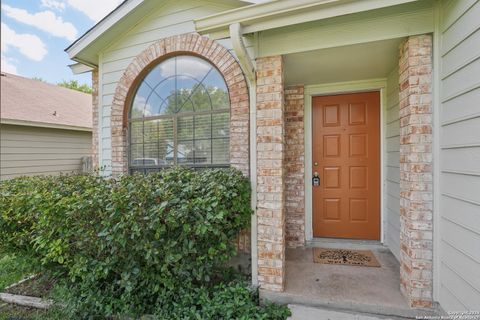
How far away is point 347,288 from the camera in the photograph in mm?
2426

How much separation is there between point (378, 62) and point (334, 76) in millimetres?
570

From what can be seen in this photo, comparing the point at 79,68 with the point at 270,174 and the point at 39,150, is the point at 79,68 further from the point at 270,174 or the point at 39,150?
the point at 270,174

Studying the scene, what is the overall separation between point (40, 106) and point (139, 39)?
19.3ft

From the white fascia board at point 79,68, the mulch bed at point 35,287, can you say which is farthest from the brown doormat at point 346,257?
the white fascia board at point 79,68

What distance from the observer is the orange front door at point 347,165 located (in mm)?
3516

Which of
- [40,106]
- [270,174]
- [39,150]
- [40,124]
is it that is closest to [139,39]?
[270,174]

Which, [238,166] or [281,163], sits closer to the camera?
[281,163]

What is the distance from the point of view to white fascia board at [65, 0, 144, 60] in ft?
11.2

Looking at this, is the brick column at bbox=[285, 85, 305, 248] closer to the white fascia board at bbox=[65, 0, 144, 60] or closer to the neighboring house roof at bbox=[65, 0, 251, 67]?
the neighboring house roof at bbox=[65, 0, 251, 67]

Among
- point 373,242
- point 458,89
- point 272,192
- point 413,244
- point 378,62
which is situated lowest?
point 373,242

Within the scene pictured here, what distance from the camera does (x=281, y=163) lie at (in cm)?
241

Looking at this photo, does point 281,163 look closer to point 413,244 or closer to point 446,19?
point 413,244

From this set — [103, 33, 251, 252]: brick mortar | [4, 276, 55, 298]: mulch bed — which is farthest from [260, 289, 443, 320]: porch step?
[4, 276, 55, 298]: mulch bed

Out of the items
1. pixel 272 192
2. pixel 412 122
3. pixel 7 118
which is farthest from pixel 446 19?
pixel 7 118
